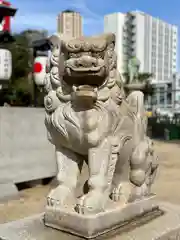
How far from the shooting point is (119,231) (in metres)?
2.12

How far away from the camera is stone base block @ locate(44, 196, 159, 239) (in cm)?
198

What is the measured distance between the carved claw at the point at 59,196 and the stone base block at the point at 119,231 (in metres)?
0.16

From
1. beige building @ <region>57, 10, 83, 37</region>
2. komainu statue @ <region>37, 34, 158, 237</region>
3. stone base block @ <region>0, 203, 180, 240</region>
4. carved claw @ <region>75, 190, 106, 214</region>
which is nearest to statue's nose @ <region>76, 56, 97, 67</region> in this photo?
komainu statue @ <region>37, 34, 158, 237</region>

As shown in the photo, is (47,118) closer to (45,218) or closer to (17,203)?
(45,218)

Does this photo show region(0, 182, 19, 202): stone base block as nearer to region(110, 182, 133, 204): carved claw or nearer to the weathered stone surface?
the weathered stone surface

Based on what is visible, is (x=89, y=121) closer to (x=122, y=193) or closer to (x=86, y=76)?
(x=86, y=76)

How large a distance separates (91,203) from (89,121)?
1.57 feet

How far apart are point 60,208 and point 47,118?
56 centimetres

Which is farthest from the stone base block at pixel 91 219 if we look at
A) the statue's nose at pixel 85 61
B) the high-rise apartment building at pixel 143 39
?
the high-rise apartment building at pixel 143 39

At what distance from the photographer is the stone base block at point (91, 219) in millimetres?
1980

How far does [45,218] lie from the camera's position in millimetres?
2188

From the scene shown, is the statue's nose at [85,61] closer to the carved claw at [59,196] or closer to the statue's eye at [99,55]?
the statue's eye at [99,55]

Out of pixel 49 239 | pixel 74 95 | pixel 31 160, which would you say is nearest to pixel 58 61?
pixel 74 95

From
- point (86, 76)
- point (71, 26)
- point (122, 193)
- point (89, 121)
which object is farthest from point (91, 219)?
point (71, 26)
